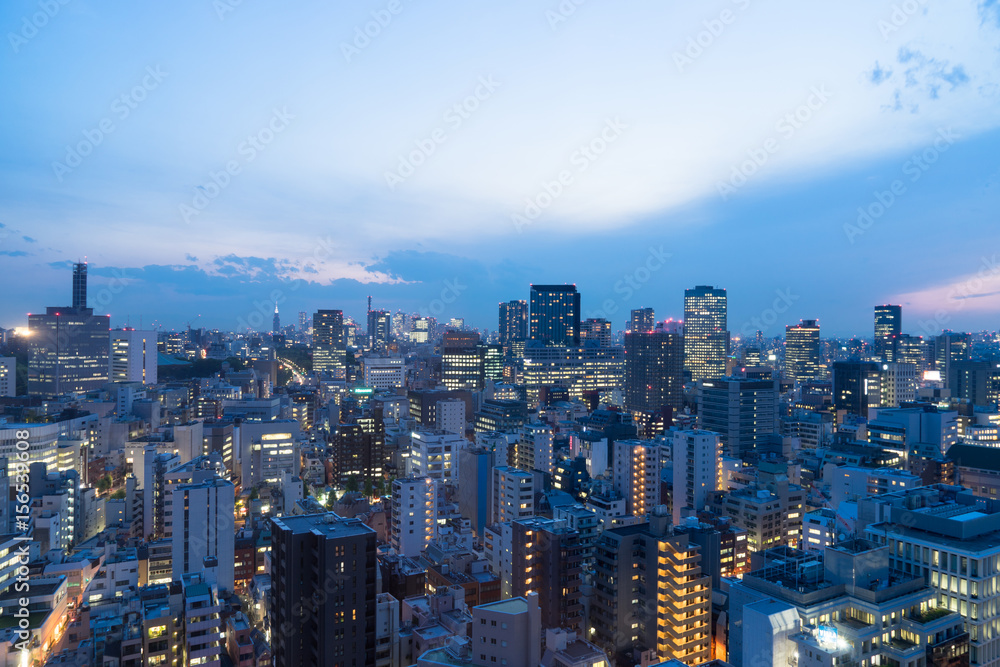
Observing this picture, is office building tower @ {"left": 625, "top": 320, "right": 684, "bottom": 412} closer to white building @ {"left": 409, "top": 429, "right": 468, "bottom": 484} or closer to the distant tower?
white building @ {"left": 409, "top": 429, "right": 468, "bottom": 484}

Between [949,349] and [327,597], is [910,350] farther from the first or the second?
[327,597]

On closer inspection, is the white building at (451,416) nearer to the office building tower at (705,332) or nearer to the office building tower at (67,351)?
the office building tower at (67,351)

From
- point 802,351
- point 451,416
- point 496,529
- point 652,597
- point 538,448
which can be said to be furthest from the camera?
point 802,351

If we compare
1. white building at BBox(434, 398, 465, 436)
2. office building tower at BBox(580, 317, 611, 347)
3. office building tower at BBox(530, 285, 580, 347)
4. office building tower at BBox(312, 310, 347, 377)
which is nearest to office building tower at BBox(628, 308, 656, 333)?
office building tower at BBox(580, 317, 611, 347)

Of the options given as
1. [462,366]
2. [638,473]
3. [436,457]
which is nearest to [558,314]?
[462,366]

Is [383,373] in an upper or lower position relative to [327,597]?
upper

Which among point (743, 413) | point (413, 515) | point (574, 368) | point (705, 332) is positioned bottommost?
point (413, 515)
